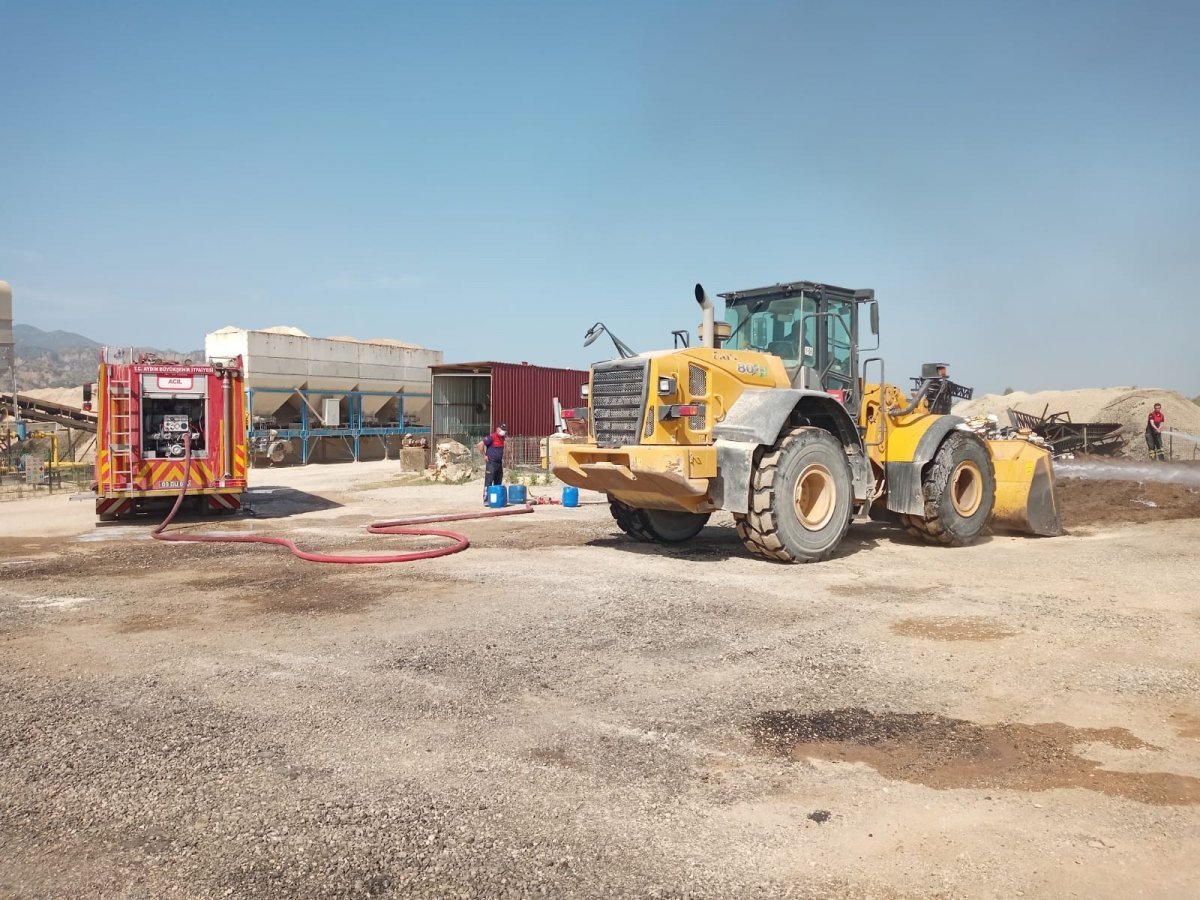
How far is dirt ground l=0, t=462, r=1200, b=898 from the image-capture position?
10.2ft

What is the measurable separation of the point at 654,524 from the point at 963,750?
674 cm

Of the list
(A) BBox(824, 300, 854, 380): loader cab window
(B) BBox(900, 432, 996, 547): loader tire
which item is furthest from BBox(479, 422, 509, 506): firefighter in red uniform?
(B) BBox(900, 432, 996, 547): loader tire

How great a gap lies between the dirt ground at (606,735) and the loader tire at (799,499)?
0.58 metres

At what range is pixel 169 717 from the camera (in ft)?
15.1

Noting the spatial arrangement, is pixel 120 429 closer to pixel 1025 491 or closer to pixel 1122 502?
pixel 1025 491

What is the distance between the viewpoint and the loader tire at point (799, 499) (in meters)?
8.73

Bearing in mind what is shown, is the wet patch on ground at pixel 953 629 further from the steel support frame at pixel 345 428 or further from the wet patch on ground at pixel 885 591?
the steel support frame at pixel 345 428

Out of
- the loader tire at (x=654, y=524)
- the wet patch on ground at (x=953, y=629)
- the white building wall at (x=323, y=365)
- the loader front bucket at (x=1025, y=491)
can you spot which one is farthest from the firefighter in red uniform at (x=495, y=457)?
the white building wall at (x=323, y=365)

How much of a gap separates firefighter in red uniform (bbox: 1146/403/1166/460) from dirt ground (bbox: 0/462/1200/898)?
1662 centimetres

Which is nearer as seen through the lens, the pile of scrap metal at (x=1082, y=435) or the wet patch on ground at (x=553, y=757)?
the wet patch on ground at (x=553, y=757)

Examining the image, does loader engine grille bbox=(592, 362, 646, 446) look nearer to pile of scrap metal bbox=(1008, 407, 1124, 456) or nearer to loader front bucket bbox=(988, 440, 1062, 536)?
loader front bucket bbox=(988, 440, 1062, 536)

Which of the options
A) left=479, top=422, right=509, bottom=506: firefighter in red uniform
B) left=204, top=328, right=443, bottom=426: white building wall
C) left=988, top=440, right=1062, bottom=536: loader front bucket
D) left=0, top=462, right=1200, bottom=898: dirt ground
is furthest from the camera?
left=204, top=328, right=443, bottom=426: white building wall

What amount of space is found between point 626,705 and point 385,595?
3626 mm

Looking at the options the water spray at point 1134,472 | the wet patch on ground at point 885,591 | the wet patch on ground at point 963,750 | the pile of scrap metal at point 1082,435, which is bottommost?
the wet patch on ground at point 963,750
